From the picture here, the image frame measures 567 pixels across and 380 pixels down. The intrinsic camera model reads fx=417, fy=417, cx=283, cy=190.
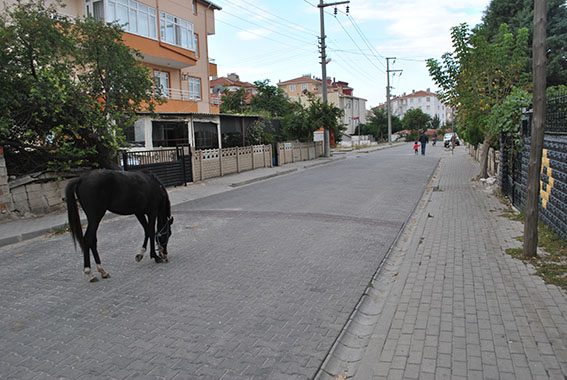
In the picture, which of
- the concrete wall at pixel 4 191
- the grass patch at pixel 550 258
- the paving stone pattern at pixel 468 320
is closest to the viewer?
the paving stone pattern at pixel 468 320

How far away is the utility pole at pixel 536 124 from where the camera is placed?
5652 millimetres

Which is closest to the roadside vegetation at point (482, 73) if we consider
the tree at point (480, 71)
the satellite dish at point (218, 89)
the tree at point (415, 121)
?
the tree at point (480, 71)

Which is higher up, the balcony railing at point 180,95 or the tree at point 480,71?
the balcony railing at point 180,95

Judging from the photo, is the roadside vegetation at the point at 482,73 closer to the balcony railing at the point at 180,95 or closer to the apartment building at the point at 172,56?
the apartment building at the point at 172,56

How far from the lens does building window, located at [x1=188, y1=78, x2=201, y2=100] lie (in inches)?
1225

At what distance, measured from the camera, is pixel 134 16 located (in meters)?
23.9

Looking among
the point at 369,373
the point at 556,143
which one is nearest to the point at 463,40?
the point at 556,143

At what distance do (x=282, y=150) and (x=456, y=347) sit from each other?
79.0 feet

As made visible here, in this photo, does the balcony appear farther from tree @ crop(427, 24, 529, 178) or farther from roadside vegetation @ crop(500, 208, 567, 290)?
roadside vegetation @ crop(500, 208, 567, 290)

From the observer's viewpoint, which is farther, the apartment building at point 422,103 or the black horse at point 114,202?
the apartment building at point 422,103

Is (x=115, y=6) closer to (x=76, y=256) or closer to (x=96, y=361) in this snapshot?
(x=76, y=256)

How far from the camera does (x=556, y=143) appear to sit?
7246 millimetres

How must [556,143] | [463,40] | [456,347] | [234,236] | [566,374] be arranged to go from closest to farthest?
[566,374] → [456,347] → [556,143] → [234,236] → [463,40]

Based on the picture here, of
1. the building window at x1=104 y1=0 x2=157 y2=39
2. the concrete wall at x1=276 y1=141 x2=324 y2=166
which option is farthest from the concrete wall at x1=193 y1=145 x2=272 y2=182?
the building window at x1=104 y1=0 x2=157 y2=39
